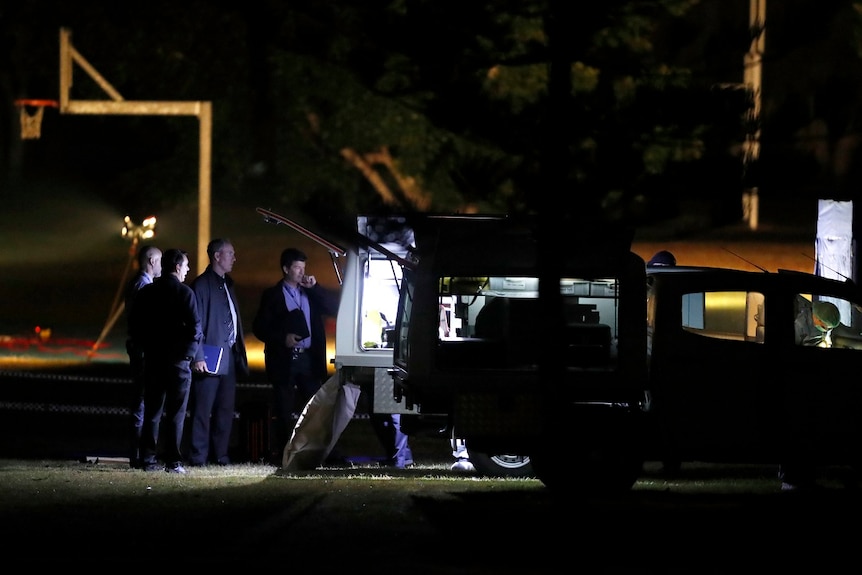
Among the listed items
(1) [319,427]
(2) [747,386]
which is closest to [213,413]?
(1) [319,427]

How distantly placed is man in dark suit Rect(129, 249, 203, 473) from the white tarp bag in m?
0.89

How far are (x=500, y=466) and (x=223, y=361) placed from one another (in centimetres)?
250

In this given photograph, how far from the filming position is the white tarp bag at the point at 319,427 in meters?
13.4

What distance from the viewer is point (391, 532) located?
9.75 meters

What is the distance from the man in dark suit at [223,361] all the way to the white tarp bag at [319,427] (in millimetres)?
970

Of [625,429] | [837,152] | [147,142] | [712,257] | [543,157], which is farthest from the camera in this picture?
[147,142]

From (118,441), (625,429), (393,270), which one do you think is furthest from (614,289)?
(118,441)

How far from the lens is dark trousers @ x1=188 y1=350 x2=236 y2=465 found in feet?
46.2

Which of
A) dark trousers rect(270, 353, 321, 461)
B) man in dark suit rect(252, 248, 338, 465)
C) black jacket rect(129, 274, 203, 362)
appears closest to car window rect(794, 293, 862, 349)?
man in dark suit rect(252, 248, 338, 465)

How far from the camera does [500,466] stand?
13523 mm

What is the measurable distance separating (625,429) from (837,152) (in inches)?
106

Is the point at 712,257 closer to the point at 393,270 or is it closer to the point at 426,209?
the point at 393,270

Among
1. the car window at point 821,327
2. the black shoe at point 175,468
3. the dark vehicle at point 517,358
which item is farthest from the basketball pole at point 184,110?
the car window at point 821,327

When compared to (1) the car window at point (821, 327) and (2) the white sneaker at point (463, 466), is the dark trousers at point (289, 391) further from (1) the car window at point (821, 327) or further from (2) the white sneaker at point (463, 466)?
(1) the car window at point (821, 327)
